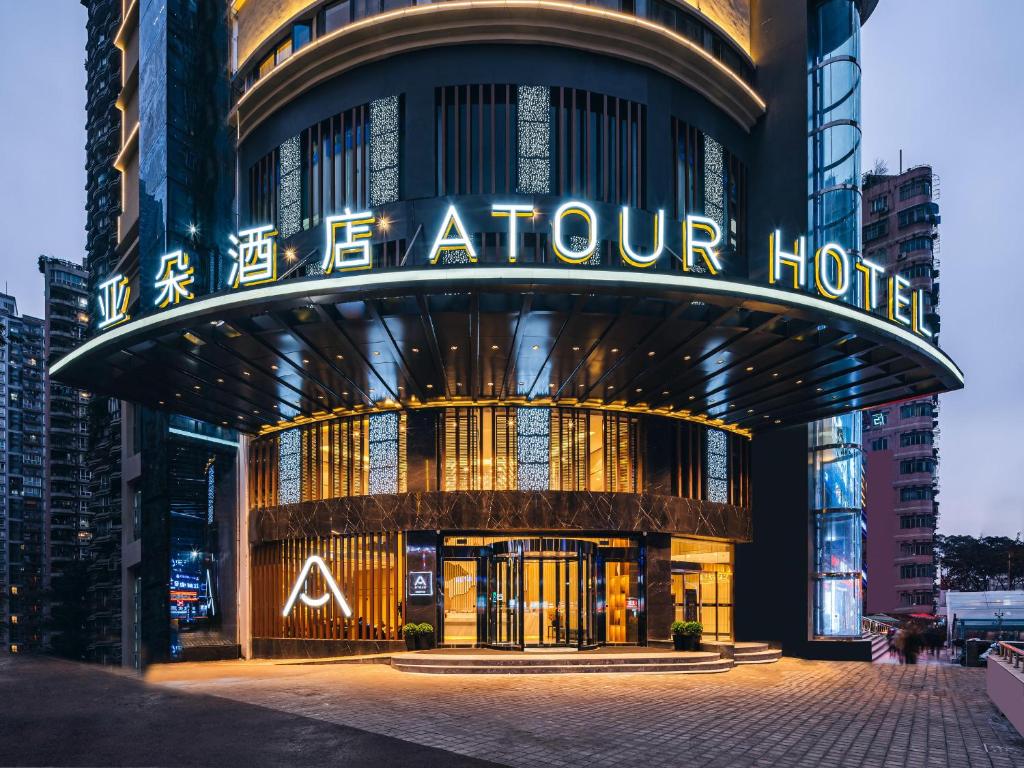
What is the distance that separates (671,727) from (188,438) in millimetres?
25632

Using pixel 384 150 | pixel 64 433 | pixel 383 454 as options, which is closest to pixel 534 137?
pixel 384 150

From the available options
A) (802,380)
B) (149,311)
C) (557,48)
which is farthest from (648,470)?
(149,311)

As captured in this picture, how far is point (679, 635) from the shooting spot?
92.2 feet

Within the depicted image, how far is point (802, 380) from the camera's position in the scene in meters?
27.2

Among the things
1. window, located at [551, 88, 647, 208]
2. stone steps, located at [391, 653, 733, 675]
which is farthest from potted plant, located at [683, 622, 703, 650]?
window, located at [551, 88, 647, 208]

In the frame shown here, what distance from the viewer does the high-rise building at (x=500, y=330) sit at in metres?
22.3

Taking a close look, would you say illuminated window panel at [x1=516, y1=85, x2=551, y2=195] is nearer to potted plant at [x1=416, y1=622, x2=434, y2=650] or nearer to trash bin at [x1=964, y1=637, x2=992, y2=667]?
potted plant at [x1=416, y1=622, x2=434, y2=650]

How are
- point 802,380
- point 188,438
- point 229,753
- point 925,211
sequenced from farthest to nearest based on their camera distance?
point 925,211, point 188,438, point 802,380, point 229,753

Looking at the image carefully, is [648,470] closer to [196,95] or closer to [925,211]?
[196,95]

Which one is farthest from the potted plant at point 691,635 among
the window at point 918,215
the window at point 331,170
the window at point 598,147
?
the window at point 918,215

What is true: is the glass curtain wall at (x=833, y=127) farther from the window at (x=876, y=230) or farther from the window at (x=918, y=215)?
the window at (x=876, y=230)

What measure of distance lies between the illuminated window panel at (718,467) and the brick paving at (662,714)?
25.9ft

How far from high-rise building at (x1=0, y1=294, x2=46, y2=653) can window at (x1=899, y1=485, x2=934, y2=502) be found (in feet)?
342

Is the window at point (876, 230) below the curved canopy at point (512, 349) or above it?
above
